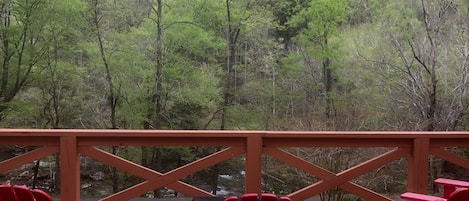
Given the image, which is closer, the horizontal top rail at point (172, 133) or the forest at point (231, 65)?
the horizontal top rail at point (172, 133)

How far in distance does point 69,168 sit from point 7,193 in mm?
731

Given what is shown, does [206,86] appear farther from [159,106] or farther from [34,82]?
[34,82]

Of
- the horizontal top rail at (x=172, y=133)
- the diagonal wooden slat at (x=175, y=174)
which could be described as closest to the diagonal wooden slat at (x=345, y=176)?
the horizontal top rail at (x=172, y=133)

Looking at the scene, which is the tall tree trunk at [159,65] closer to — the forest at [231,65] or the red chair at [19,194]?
the forest at [231,65]

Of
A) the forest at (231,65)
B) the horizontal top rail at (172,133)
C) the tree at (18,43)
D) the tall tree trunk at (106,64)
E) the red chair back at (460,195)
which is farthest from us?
the tall tree trunk at (106,64)

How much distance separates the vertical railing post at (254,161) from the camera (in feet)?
10.2

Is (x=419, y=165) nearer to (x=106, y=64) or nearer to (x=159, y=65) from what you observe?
(x=159, y=65)

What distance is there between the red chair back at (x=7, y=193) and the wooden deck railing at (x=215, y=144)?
697 mm

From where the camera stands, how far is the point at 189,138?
3080 mm

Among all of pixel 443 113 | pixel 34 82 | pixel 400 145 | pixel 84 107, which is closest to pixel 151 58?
pixel 84 107

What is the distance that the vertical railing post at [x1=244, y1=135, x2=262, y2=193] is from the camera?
10.2ft

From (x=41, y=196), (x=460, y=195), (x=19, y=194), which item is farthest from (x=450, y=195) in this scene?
(x=19, y=194)

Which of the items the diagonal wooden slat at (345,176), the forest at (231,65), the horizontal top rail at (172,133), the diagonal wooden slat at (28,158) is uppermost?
the forest at (231,65)

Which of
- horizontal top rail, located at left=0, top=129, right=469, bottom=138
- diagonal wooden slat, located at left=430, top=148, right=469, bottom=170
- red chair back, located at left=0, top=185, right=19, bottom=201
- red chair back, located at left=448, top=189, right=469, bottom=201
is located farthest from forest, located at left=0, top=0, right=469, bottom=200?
red chair back, located at left=0, top=185, right=19, bottom=201
